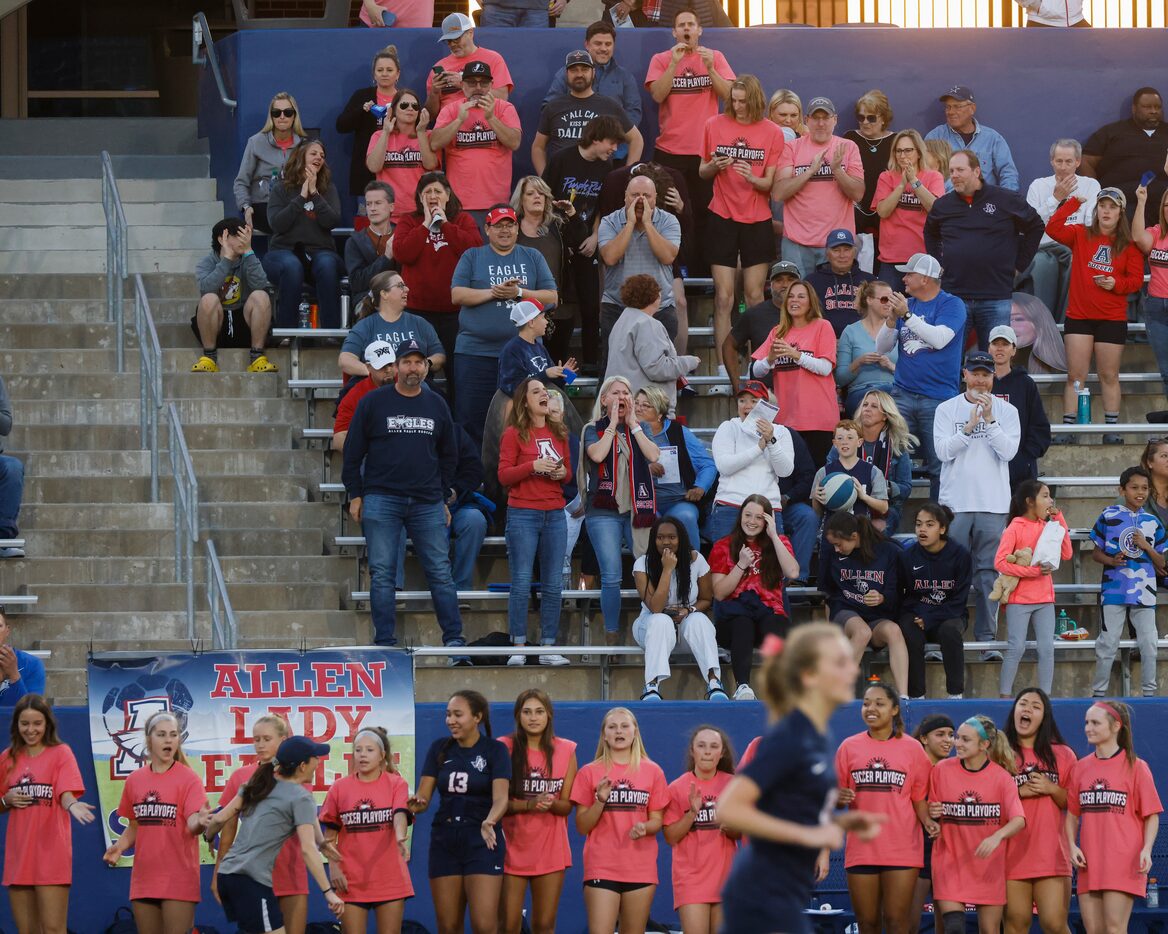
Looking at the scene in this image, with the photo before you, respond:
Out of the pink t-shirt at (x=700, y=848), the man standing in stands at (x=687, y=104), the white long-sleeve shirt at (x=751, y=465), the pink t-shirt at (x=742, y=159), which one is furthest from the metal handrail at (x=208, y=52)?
the pink t-shirt at (x=700, y=848)

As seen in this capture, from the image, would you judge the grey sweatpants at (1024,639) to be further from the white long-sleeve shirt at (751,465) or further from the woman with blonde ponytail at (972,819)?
the white long-sleeve shirt at (751,465)

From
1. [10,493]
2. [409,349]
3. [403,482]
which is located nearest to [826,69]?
[409,349]

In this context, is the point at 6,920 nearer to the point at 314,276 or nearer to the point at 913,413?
the point at 314,276

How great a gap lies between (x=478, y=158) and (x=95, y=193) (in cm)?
408

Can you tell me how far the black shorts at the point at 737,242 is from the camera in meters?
15.9

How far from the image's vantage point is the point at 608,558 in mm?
13422

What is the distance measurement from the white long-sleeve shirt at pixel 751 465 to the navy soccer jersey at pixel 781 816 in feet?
23.0

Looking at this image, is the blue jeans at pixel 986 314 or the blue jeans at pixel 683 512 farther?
the blue jeans at pixel 986 314

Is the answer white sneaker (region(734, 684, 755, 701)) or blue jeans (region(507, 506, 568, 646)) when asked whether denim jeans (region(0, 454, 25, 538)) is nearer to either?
blue jeans (region(507, 506, 568, 646))

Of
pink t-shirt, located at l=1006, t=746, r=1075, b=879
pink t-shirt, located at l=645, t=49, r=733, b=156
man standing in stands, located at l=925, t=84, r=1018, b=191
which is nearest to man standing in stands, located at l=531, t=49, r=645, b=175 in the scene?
pink t-shirt, located at l=645, t=49, r=733, b=156

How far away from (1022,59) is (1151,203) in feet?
8.03

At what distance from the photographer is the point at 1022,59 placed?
62.3ft

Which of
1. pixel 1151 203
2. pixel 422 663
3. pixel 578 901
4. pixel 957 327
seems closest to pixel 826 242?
pixel 957 327

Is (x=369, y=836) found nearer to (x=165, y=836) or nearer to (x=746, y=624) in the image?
(x=165, y=836)
